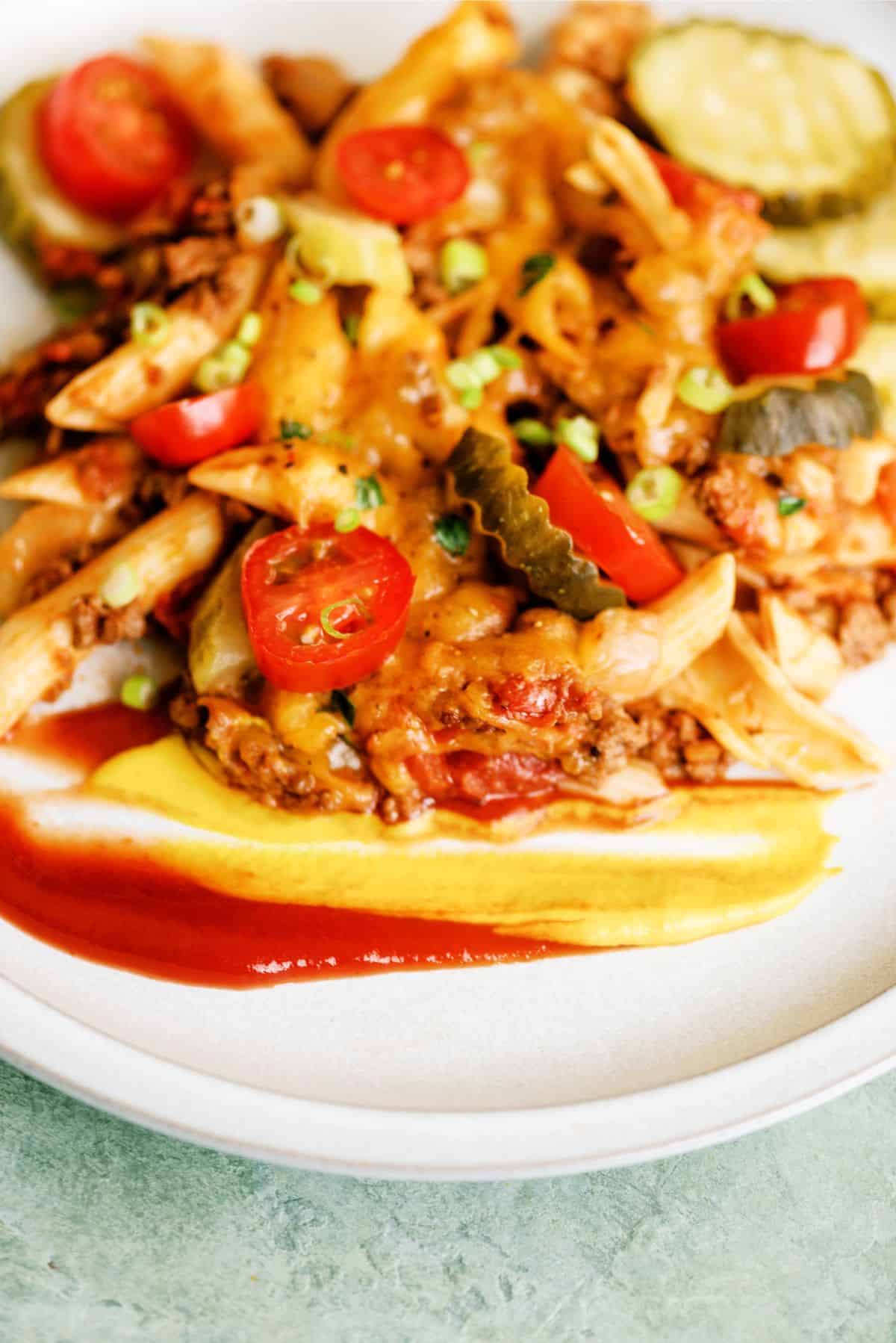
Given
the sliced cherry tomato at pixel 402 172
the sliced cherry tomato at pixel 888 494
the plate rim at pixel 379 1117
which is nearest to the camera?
the plate rim at pixel 379 1117

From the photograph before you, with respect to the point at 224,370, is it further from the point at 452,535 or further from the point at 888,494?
the point at 888,494

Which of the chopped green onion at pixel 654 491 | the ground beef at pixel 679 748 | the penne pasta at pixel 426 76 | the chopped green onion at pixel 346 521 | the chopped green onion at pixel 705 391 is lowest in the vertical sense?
the ground beef at pixel 679 748

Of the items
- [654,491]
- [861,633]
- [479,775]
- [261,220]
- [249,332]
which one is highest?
[261,220]

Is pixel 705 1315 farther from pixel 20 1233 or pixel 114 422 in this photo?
pixel 114 422

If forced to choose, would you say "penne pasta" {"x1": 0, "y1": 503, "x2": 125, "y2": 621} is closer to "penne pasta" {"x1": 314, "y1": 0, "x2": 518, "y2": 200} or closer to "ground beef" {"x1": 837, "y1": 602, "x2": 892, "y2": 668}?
"penne pasta" {"x1": 314, "y1": 0, "x2": 518, "y2": 200}

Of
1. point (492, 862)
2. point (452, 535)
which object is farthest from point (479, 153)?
point (492, 862)

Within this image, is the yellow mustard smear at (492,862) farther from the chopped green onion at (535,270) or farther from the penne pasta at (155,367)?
the chopped green onion at (535,270)

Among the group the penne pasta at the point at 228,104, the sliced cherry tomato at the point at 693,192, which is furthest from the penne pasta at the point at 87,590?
the sliced cherry tomato at the point at 693,192
